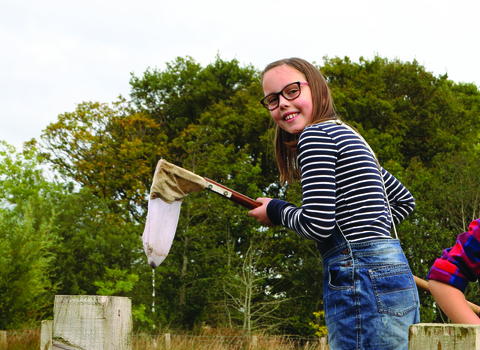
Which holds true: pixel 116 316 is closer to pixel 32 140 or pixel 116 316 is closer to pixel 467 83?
pixel 32 140

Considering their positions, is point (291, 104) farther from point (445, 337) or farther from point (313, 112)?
point (445, 337)

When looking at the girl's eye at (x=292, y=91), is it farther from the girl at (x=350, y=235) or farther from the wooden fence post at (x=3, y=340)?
the wooden fence post at (x=3, y=340)

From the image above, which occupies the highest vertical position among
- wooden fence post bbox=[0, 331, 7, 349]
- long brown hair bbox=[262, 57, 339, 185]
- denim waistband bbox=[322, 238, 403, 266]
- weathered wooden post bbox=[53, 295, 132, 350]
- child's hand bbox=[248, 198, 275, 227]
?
long brown hair bbox=[262, 57, 339, 185]

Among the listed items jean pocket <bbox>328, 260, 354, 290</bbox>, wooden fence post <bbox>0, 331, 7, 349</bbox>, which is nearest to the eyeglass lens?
jean pocket <bbox>328, 260, 354, 290</bbox>

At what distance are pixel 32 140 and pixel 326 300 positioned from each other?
2649 centimetres

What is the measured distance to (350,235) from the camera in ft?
6.43

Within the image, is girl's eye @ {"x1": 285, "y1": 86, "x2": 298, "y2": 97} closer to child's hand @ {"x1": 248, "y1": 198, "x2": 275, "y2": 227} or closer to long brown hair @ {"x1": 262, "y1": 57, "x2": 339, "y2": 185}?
long brown hair @ {"x1": 262, "y1": 57, "x2": 339, "y2": 185}

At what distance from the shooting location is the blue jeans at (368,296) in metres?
1.81

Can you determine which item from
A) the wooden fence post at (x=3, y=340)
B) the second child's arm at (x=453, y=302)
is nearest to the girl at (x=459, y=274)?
the second child's arm at (x=453, y=302)

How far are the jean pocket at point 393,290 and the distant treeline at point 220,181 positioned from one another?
14761 mm

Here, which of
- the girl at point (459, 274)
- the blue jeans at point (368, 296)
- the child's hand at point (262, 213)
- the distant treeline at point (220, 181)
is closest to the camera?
the girl at point (459, 274)

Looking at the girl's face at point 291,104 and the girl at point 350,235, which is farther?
the girl's face at point 291,104

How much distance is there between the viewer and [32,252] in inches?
447

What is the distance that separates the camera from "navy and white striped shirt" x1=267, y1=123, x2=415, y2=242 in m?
1.95
